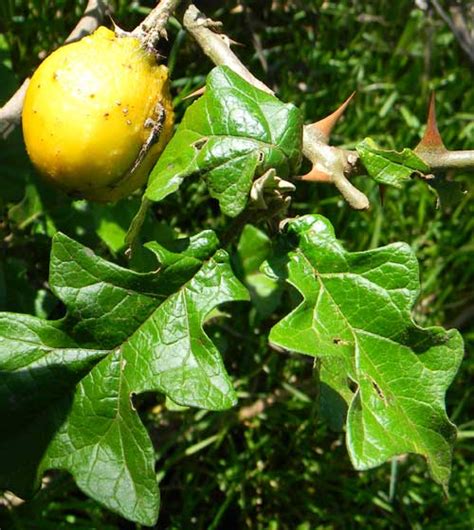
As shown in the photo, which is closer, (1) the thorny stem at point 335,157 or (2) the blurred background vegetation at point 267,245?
(1) the thorny stem at point 335,157

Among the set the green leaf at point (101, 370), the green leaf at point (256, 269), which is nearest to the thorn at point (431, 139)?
the green leaf at point (101, 370)

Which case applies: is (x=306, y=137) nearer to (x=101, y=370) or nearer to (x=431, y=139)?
(x=431, y=139)

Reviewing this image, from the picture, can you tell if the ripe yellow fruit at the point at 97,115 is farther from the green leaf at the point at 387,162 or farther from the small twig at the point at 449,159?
the small twig at the point at 449,159

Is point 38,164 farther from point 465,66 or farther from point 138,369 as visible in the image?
point 465,66

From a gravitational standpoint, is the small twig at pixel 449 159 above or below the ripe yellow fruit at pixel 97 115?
below

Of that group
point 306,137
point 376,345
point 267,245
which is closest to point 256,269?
point 267,245

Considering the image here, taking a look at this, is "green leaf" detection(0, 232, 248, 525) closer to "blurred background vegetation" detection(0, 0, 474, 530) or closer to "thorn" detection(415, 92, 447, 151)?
"blurred background vegetation" detection(0, 0, 474, 530)

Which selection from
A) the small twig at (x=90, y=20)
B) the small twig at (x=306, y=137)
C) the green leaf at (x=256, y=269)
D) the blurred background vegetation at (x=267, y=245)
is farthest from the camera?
the green leaf at (x=256, y=269)
